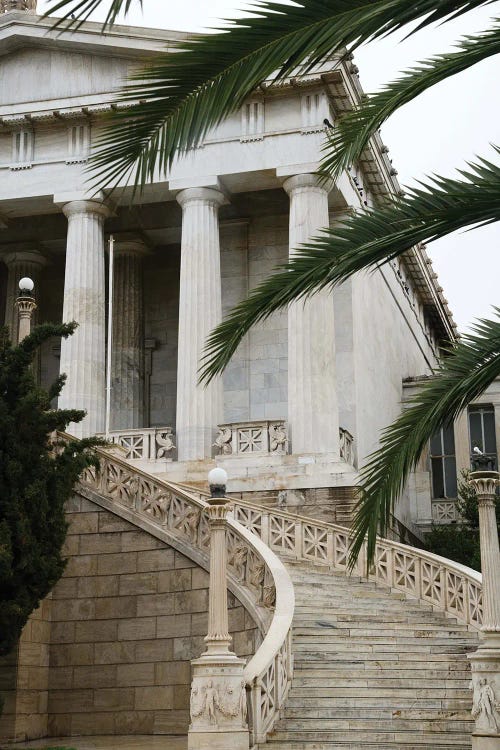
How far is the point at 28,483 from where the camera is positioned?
754 inches

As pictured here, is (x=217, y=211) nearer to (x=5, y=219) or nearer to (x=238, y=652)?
(x=5, y=219)

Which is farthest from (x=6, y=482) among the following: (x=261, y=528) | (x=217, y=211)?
(x=217, y=211)

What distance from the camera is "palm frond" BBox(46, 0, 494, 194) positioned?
7.84 m

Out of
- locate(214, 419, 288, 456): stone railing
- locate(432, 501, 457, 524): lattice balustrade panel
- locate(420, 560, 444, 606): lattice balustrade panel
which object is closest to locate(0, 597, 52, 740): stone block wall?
locate(420, 560, 444, 606): lattice balustrade panel

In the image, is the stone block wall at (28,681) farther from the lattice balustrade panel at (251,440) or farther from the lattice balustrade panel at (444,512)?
the lattice balustrade panel at (444,512)

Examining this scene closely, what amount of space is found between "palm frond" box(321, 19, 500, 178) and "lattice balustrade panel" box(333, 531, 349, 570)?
617 inches

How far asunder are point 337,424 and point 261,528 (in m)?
7.62

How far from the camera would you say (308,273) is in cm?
1003

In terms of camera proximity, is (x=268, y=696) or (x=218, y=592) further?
(x=268, y=696)

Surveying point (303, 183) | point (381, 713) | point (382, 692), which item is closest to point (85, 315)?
point (303, 183)

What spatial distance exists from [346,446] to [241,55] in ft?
88.1

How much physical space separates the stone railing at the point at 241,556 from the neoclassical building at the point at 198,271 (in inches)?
316

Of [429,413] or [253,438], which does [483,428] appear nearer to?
[253,438]

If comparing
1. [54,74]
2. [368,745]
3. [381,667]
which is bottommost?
[368,745]
